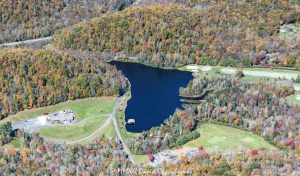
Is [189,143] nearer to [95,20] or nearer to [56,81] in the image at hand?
[56,81]

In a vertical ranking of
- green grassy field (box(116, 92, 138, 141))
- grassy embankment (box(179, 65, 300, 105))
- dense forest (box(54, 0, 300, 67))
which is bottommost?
green grassy field (box(116, 92, 138, 141))

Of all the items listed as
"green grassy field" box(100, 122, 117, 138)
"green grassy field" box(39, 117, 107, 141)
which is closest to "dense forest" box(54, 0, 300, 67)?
"green grassy field" box(100, 122, 117, 138)

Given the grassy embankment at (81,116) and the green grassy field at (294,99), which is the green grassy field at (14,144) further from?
the green grassy field at (294,99)

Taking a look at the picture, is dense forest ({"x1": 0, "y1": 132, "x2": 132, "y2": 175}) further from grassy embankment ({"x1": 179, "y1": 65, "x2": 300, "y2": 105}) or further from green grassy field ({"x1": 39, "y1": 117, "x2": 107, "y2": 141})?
grassy embankment ({"x1": 179, "y1": 65, "x2": 300, "y2": 105})

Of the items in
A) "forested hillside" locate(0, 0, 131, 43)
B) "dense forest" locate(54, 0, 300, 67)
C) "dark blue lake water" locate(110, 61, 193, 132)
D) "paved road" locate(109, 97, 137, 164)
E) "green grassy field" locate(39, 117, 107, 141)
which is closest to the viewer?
"paved road" locate(109, 97, 137, 164)

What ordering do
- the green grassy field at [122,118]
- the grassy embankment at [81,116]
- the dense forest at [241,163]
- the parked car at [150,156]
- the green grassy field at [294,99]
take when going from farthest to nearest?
the green grassy field at [294,99], the grassy embankment at [81,116], the green grassy field at [122,118], the parked car at [150,156], the dense forest at [241,163]

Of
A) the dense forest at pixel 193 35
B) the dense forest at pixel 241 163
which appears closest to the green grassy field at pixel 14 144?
the dense forest at pixel 241 163
